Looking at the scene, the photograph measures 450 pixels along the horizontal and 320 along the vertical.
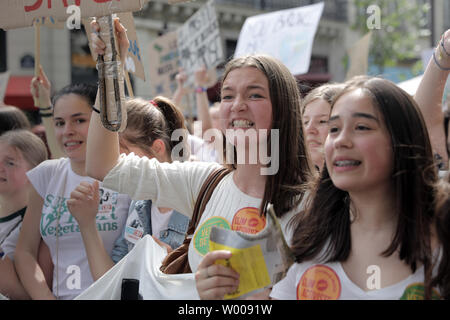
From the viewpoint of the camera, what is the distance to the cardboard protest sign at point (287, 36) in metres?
5.83

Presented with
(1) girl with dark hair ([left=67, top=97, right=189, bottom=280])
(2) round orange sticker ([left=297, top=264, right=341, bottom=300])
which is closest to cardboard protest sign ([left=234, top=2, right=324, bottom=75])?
(1) girl with dark hair ([left=67, top=97, right=189, bottom=280])

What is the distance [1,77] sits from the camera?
4770mm

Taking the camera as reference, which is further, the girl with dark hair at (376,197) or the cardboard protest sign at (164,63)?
the cardboard protest sign at (164,63)

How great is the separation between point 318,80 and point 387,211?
1548cm

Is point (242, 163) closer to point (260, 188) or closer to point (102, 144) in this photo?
point (260, 188)

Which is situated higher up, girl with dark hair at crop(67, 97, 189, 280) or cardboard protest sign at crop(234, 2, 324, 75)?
cardboard protest sign at crop(234, 2, 324, 75)

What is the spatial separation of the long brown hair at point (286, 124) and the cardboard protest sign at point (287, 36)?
145 inches

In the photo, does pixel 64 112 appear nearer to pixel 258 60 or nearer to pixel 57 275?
pixel 57 275

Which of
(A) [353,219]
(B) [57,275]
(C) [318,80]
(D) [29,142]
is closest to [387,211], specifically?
(A) [353,219]

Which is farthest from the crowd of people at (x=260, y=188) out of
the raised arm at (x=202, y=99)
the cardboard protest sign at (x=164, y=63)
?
the cardboard protest sign at (x=164, y=63)

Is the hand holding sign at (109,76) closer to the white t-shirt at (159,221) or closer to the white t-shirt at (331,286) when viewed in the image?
the white t-shirt at (159,221)

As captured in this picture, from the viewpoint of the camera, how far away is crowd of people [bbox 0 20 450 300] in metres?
1.54

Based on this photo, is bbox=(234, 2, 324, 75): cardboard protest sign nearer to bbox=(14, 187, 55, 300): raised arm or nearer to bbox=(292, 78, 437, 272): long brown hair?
bbox=(14, 187, 55, 300): raised arm

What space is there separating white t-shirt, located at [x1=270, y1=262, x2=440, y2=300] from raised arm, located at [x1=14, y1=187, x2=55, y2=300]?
143 cm
